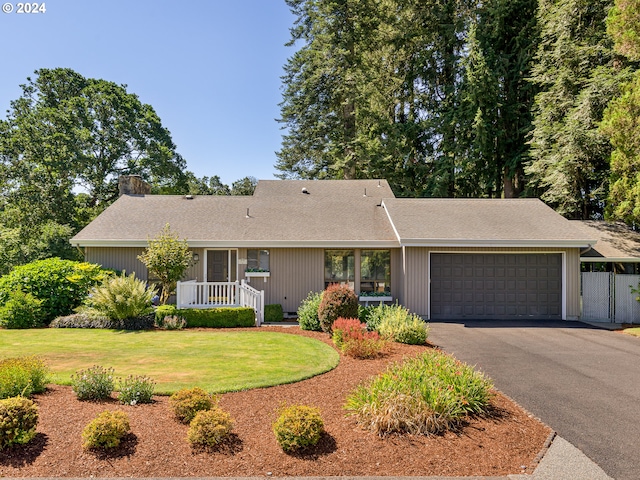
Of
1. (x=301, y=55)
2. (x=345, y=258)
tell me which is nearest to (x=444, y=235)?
(x=345, y=258)

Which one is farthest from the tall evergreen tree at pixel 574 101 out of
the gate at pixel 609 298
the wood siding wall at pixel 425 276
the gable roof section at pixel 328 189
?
the gable roof section at pixel 328 189

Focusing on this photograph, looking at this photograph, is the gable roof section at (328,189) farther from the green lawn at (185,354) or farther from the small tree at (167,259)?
the green lawn at (185,354)

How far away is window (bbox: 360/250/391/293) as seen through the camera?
45.9 ft

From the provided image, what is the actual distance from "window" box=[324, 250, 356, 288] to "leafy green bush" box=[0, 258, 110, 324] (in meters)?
7.52

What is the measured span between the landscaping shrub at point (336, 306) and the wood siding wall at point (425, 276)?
3602 millimetres

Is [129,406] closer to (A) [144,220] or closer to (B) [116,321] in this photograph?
(B) [116,321]

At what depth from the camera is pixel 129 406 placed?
5.12 meters

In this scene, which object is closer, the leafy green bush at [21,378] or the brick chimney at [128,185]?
the leafy green bush at [21,378]

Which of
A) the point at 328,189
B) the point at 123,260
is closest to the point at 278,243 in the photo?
the point at 328,189

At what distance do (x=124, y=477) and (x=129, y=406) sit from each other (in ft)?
4.96

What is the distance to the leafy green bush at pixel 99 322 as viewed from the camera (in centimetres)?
1133

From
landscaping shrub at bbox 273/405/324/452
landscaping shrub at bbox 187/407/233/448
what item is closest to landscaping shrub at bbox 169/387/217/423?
landscaping shrub at bbox 187/407/233/448

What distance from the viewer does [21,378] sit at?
5.25 metres

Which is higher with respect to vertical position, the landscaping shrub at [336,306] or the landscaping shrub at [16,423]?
the landscaping shrub at [336,306]
